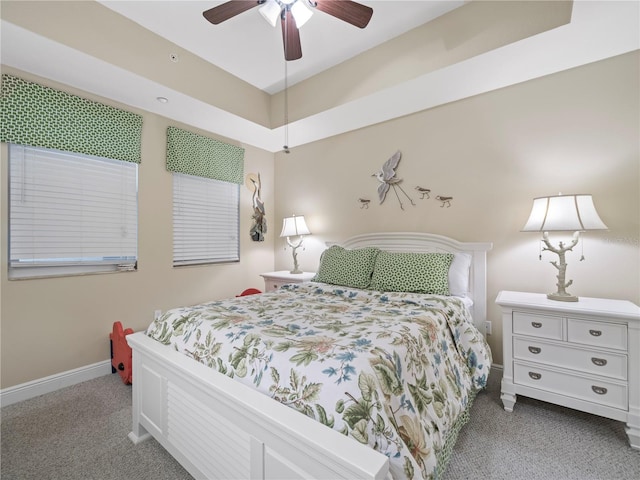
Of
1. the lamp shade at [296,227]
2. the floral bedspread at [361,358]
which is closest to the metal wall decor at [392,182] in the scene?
the lamp shade at [296,227]

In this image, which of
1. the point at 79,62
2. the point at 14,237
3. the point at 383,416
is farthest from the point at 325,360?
the point at 79,62

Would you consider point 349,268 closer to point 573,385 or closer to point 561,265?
point 561,265

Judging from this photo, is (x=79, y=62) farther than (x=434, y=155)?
No

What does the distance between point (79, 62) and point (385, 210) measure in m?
2.74

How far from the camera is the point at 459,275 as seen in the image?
7.70ft

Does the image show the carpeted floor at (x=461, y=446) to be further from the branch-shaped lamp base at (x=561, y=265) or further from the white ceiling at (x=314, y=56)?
the white ceiling at (x=314, y=56)

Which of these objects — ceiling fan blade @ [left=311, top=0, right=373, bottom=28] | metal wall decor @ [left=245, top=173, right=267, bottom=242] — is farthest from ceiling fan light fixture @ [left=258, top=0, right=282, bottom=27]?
metal wall decor @ [left=245, top=173, right=267, bottom=242]

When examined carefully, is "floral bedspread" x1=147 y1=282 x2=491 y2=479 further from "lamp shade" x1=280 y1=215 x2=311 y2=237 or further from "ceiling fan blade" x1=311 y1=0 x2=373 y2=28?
"ceiling fan blade" x1=311 y1=0 x2=373 y2=28

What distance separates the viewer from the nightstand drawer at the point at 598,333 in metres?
1.65

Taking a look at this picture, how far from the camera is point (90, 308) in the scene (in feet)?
8.11

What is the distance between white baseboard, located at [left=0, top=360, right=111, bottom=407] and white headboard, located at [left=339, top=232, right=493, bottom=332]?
8.23 ft

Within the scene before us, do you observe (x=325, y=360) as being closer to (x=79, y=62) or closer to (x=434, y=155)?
(x=434, y=155)

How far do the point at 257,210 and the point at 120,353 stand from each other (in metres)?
2.14

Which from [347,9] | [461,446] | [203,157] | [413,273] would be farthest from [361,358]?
[203,157]
